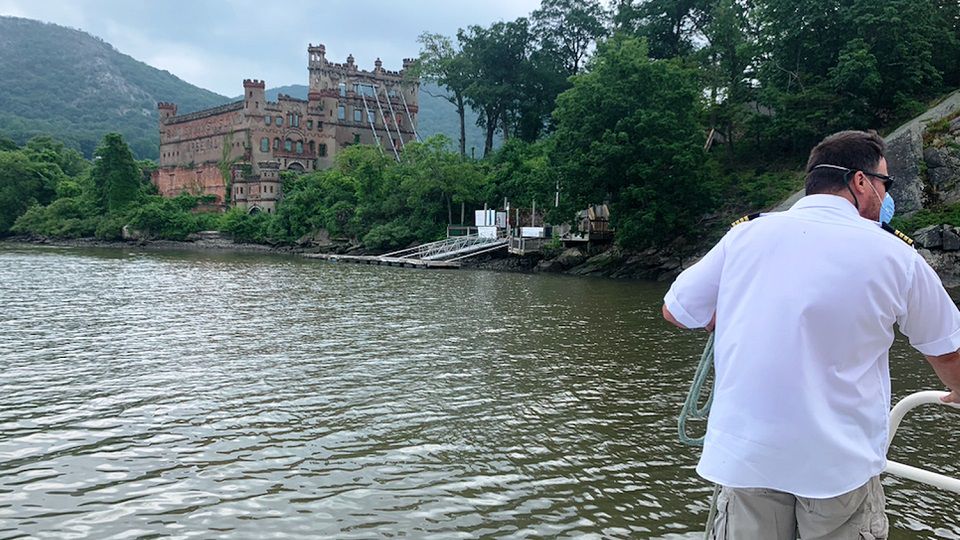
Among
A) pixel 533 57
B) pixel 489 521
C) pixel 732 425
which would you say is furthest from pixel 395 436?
pixel 533 57

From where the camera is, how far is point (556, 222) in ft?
138

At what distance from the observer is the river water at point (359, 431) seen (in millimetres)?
6156

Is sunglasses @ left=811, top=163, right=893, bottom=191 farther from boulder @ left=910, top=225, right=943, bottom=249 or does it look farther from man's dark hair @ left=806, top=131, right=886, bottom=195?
boulder @ left=910, top=225, right=943, bottom=249

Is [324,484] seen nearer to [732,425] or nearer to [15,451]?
[15,451]

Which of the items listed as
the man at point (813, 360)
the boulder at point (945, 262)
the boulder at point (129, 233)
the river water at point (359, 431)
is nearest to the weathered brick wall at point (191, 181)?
the boulder at point (129, 233)

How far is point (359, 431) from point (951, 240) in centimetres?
2741

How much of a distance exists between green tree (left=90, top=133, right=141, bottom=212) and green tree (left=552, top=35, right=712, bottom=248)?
61.6 meters

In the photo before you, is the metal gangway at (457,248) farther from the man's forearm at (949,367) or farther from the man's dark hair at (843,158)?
the man's forearm at (949,367)

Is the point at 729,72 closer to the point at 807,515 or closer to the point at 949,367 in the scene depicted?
the point at 949,367

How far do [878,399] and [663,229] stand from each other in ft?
115

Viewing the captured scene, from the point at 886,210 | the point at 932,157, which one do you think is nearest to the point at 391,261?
the point at 932,157

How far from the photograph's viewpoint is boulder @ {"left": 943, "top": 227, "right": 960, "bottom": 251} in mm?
26906

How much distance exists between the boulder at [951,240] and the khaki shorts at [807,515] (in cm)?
2940

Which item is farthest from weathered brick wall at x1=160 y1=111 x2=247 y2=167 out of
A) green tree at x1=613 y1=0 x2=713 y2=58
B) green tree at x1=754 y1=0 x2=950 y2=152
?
green tree at x1=754 y1=0 x2=950 y2=152
